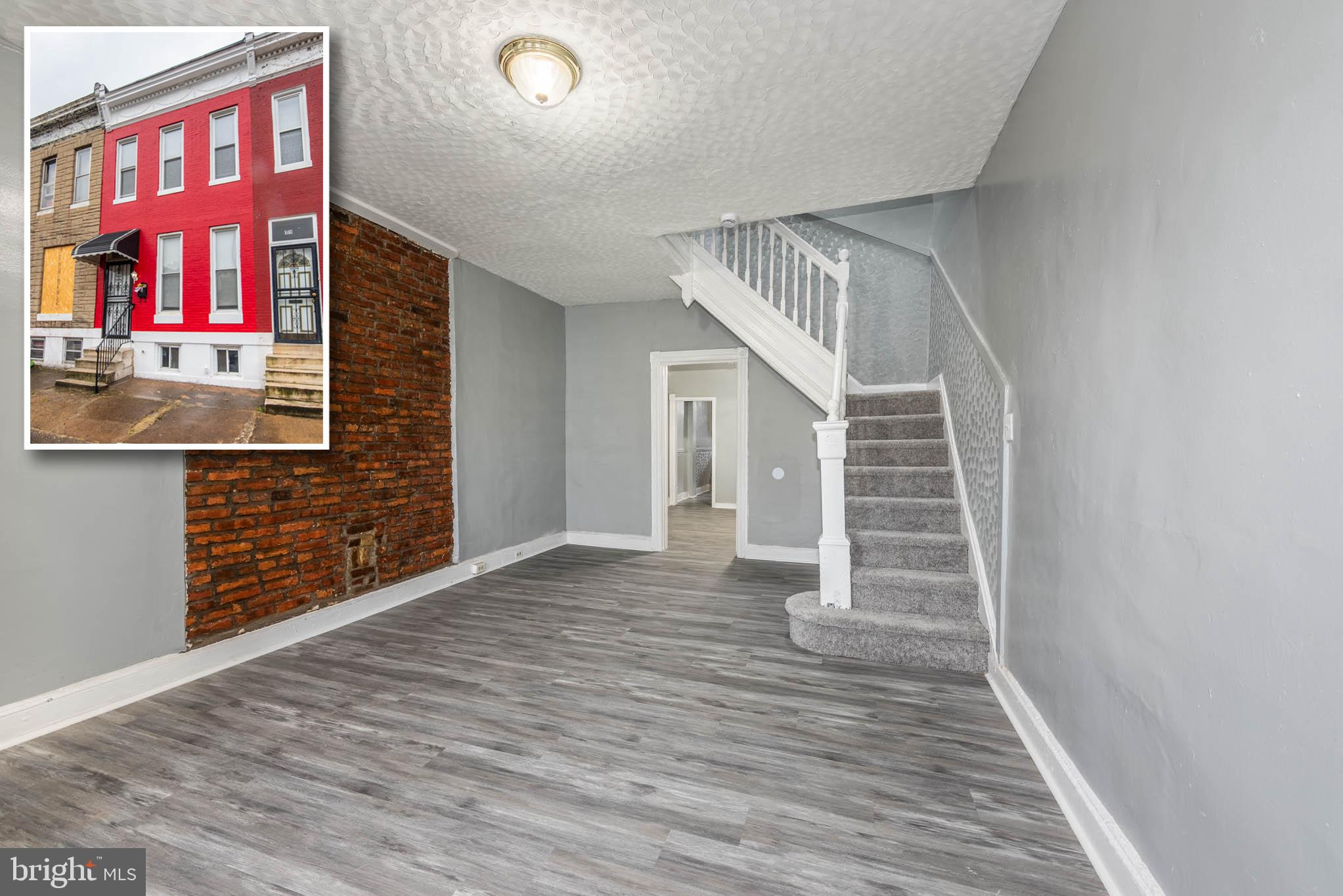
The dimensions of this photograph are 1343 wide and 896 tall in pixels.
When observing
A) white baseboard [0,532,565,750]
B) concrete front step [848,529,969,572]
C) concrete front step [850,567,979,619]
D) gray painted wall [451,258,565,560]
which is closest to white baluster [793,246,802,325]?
concrete front step [848,529,969,572]

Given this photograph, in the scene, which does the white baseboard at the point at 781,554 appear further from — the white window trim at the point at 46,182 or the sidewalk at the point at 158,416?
the white window trim at the point at 46,182

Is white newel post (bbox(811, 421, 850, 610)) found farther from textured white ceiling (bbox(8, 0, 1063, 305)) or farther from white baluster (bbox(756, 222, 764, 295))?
white baluster (bbox(756, 222, 764, 295))

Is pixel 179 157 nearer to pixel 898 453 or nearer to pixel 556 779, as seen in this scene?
pixel 556 779

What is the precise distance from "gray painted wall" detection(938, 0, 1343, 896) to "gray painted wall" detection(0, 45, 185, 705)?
362 cm

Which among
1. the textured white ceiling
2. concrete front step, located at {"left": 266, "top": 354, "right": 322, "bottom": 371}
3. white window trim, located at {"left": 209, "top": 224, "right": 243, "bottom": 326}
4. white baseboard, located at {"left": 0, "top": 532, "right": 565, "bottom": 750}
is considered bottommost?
white baseboard, located at {"left": 0, "top": 532, "right": 565, "bottom": 750}

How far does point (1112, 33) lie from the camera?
1515 mm

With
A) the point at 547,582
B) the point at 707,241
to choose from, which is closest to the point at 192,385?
the point at 547,582

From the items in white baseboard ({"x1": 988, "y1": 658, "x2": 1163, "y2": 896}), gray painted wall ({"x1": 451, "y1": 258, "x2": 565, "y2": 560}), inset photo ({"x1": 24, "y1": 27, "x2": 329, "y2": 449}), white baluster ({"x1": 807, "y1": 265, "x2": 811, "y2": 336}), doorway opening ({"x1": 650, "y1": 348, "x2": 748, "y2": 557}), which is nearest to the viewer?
white baseboard ({"x1": 988, "y1": 658, "x2": 1163, "y2": 896})

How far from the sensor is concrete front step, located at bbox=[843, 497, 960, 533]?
3.32 m

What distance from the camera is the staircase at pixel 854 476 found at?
2.85 m

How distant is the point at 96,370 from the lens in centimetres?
201

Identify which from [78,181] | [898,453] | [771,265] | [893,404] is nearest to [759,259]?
[771,265]

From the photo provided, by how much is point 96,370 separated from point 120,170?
74cm

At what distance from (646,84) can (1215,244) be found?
2018mm
